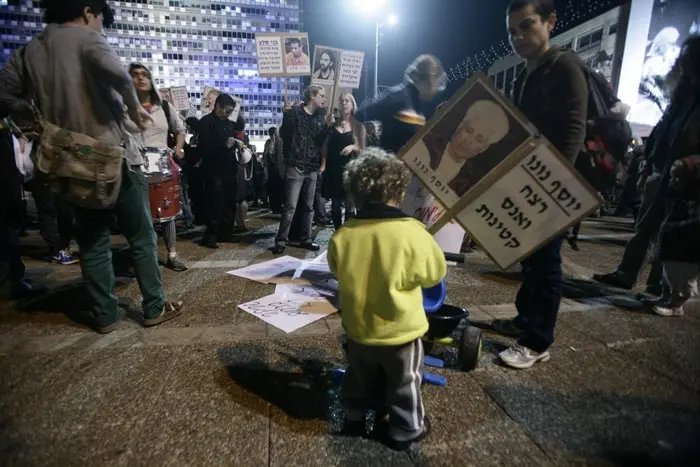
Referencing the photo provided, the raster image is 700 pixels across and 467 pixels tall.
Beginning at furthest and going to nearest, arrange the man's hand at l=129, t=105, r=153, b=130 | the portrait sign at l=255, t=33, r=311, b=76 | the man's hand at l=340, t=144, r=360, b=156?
1. the portrait sign at l=255, t=33, r=311, b=76
2. the man's hand at l=340, t=144, r=360, b=156
3. the man's hand at l=129, t=105, r=153, b=130

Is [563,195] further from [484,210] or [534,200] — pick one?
[484,210]

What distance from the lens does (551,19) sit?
2244 millimetres

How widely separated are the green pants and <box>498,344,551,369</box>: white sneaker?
2614 mm

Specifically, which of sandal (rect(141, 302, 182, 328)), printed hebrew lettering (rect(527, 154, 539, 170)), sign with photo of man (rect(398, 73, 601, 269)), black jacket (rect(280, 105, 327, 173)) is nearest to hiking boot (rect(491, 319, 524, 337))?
sign with photo of man (rect(398, 73, 601, 269))

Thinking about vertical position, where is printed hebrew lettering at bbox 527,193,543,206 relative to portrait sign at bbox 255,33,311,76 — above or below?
below

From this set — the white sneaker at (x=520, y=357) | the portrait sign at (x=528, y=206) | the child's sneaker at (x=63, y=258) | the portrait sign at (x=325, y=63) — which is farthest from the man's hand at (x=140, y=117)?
the portrait sign at (x=325, y=63)

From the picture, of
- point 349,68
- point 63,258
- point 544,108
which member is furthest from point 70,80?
point 349,68

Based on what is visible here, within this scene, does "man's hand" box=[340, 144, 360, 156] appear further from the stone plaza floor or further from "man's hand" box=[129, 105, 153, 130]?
"man's hand" box=[129, 105, 153, 130]

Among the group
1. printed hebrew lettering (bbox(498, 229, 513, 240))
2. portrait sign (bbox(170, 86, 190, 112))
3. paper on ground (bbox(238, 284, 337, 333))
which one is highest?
portrait sign (bbox(170, 86, 190, 112))

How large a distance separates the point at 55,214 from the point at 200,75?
288 ft

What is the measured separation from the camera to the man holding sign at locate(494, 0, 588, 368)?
2113 mm

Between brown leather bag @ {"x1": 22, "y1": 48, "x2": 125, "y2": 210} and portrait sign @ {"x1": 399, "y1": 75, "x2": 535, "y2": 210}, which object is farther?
brown leather bag @ {"x1": 22, "y1": 48, "x2": 125, "y2": 210}

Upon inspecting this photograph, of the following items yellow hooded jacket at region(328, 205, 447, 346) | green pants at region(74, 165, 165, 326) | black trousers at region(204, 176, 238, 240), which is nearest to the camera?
yellow hooded jacket at region(328, 205, 447, 346)

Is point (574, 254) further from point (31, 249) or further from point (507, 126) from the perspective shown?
point (31, 249)
